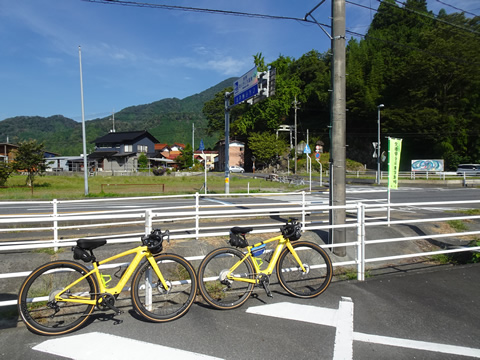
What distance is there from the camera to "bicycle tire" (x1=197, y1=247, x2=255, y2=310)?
3877 mm

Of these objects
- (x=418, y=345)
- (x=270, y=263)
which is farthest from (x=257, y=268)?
(x=418, y=345)

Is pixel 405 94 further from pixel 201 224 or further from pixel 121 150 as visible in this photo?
pixel 201 224

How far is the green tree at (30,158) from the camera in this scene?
25406mm

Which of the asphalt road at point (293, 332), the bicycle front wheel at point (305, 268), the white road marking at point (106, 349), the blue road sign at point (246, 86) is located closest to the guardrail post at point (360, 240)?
the asphalt road at point (293, 332)

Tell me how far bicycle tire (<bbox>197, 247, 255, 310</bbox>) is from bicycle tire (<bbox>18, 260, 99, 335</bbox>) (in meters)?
→ 1.18

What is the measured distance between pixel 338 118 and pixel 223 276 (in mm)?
3659

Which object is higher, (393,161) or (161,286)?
(393,161)

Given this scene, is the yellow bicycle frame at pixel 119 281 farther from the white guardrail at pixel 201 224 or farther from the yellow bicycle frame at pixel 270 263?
the yellow bicycle frame at pixel 270 263

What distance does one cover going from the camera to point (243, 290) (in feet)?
13.6

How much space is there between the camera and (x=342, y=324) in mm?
3533

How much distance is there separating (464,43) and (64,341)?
52.3 metres

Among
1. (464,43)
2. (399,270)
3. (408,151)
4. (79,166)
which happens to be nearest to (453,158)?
(408,151)

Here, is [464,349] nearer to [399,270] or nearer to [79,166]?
[399,270]

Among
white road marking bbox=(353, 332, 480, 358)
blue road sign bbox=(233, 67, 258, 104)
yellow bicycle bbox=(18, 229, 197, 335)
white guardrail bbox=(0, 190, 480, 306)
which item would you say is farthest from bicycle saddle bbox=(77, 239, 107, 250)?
blue road sign bbox=(233, 67, 258, 104)
